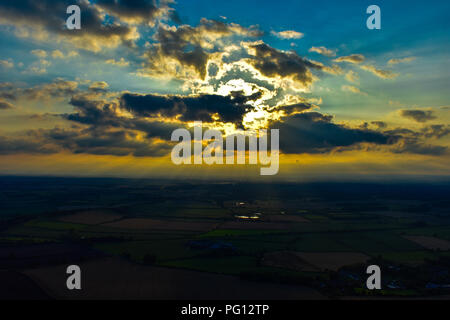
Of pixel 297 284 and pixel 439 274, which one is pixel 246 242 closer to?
pixel 297 284

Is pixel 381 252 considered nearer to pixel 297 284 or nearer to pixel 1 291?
pixel 297 284

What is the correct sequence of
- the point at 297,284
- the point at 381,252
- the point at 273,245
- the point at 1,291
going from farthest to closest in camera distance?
the point at 273,245 < the point at 381,252 < the point at 297,284 < the point at 1,291

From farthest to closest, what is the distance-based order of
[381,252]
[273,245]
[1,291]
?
[273,245] < [381,252] < [1,291]

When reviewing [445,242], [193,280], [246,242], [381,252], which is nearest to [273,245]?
[246,242]

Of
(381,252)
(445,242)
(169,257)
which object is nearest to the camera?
(169,257)

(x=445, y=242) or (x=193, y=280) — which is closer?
(x=193, y=280)
